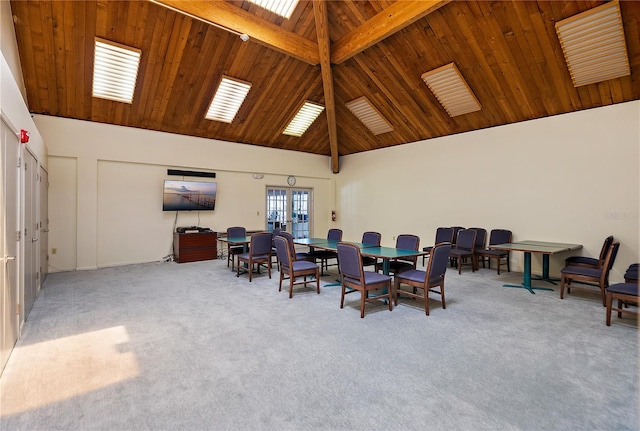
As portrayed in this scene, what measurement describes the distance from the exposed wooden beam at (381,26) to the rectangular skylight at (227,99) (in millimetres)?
2116

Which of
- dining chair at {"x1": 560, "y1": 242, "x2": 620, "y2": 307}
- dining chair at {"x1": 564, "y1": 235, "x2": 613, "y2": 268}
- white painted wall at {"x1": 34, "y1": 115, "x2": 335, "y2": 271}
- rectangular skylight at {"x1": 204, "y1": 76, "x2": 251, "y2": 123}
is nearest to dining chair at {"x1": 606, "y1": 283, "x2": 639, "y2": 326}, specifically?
dining chair at {"x1": 560, "y1": 242, "x2": 620, "y2": 307}

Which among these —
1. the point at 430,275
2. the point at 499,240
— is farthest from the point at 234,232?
the point at 499,240

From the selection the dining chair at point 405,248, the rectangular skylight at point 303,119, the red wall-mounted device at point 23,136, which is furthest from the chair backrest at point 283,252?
the rectangular skylight at point 303,119

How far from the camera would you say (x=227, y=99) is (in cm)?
712

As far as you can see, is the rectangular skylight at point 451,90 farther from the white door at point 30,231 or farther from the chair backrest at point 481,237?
the white door at point 30,231

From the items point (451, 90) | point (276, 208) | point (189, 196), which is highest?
point (451, 90)

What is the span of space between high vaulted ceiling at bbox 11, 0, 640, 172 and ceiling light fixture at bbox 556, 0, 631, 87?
102 millimetres

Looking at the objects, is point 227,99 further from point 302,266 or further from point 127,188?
point 302,266

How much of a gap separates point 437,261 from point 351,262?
110 centimetres

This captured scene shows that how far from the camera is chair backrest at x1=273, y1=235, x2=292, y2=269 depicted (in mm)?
4703

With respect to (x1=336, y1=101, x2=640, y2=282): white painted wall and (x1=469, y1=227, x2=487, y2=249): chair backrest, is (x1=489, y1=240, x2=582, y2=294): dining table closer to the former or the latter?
(x1=336, y1=101, x2=640, y2=282): white painted wall

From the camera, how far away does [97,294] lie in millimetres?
4773

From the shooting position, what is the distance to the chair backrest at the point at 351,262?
3.80m

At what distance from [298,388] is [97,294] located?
4.11 metres
